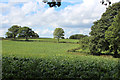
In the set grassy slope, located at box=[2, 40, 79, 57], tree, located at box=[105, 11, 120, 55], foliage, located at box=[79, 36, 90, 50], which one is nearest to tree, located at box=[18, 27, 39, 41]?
grassy slope, located at box=[2, 40, 79, 57]

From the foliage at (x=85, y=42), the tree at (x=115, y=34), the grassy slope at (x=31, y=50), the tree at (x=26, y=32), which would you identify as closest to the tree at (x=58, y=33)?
the tree at (x=26, y=32)

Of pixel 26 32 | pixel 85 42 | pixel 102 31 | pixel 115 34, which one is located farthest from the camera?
pixel 26 32

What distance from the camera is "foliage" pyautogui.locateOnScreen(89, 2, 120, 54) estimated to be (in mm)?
21453

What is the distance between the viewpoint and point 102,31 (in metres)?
22.2

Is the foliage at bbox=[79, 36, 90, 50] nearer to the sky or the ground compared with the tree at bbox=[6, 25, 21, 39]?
nearer to the ground

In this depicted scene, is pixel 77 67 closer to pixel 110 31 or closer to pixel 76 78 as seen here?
pixel 76 78

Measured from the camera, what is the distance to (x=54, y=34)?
202ft

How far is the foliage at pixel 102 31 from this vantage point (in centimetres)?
2145

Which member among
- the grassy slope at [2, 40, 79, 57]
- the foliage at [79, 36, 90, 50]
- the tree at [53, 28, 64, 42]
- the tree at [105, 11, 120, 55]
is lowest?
the grassy slope at [2, 40, 79, 57]

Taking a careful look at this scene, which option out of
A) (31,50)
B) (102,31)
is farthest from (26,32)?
(102,31)

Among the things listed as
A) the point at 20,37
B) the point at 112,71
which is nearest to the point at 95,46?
the point at 112,71

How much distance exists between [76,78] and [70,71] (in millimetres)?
670

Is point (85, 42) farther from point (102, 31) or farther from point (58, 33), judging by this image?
point (58, 33)

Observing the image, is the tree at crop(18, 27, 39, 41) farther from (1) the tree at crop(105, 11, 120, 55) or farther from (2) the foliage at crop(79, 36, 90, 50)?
(1) the tree at crop(105, 11, 120, 55)
